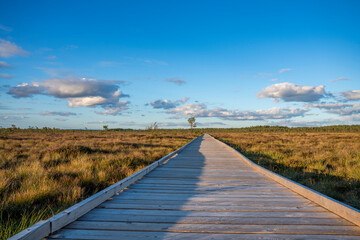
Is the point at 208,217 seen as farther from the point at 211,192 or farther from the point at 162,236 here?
the point at 211,192

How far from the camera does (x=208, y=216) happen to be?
2.95 meters

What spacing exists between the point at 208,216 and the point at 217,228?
37 centimetres

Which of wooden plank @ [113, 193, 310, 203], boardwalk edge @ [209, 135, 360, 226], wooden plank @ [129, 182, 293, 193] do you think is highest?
boardwalk edge @ [209, 135, 360, 226]

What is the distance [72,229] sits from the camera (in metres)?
2.50

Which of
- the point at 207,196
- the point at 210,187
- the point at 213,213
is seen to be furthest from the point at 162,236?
the point at 210,187

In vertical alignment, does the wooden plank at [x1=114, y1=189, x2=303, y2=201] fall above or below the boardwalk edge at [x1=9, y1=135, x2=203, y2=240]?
below

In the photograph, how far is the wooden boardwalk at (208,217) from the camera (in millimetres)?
2441

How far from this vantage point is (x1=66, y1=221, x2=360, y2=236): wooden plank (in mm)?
2516

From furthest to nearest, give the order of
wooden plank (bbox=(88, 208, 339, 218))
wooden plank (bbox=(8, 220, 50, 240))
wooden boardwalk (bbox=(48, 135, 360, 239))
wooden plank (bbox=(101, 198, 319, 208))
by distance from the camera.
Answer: wooden plank (bbox=(101, 198, 319, 208)) < wooden plank (bbox=(88, 208, 339, 218)) < wooden boardwalk (bbox=(48, 135, 360, 239)) < wooden plank (bbox=(8, 220, 50, 240))

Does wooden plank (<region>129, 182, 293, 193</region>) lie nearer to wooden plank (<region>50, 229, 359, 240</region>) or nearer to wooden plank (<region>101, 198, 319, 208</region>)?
wooden plank (<region>101, 198, 319, 208</region>)

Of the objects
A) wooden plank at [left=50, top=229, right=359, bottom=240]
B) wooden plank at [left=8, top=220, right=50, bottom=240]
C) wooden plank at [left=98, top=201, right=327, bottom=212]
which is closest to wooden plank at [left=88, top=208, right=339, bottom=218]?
wooden plank at [left=98, top=201, right=327, bottom=212]

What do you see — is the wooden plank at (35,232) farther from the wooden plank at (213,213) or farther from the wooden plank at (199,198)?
the wooden plank at (199,198)

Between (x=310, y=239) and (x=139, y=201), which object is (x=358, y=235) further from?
(x=139, y=201)

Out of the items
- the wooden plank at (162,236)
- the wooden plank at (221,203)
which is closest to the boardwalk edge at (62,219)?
the wooden plank at (162,236)
